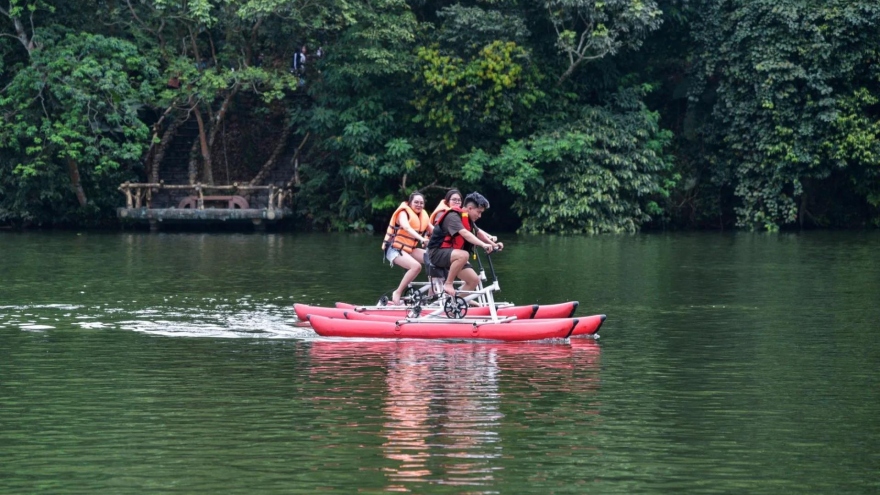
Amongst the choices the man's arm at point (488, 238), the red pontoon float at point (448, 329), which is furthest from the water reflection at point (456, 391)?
the man's arm at point (488, 238)

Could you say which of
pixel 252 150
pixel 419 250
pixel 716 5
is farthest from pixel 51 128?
pixel 419 250

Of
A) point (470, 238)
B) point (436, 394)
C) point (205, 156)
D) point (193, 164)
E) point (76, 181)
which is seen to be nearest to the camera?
point (436, 394)

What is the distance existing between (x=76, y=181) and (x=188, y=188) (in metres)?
3.25

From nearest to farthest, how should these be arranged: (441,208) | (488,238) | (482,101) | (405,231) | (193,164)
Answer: (441,208) < (488,238) < (405,231) < (482,101) < (193,164)

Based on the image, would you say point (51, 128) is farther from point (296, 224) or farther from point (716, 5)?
point (716, 5)

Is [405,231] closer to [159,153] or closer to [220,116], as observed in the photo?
[220,116]

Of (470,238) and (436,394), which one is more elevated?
(470,238)

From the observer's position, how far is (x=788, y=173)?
4034cm

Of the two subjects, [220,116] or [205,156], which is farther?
[205,156]

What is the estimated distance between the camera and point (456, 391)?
1370 centimetres

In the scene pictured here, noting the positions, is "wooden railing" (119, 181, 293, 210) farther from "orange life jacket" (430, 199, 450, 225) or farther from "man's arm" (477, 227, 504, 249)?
"man's arm" (477, 227, 504, 249)

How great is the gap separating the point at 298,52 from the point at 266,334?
1021 inches

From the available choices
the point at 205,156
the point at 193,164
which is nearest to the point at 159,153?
the point at 193,164

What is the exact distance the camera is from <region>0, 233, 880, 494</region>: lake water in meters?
10.3
